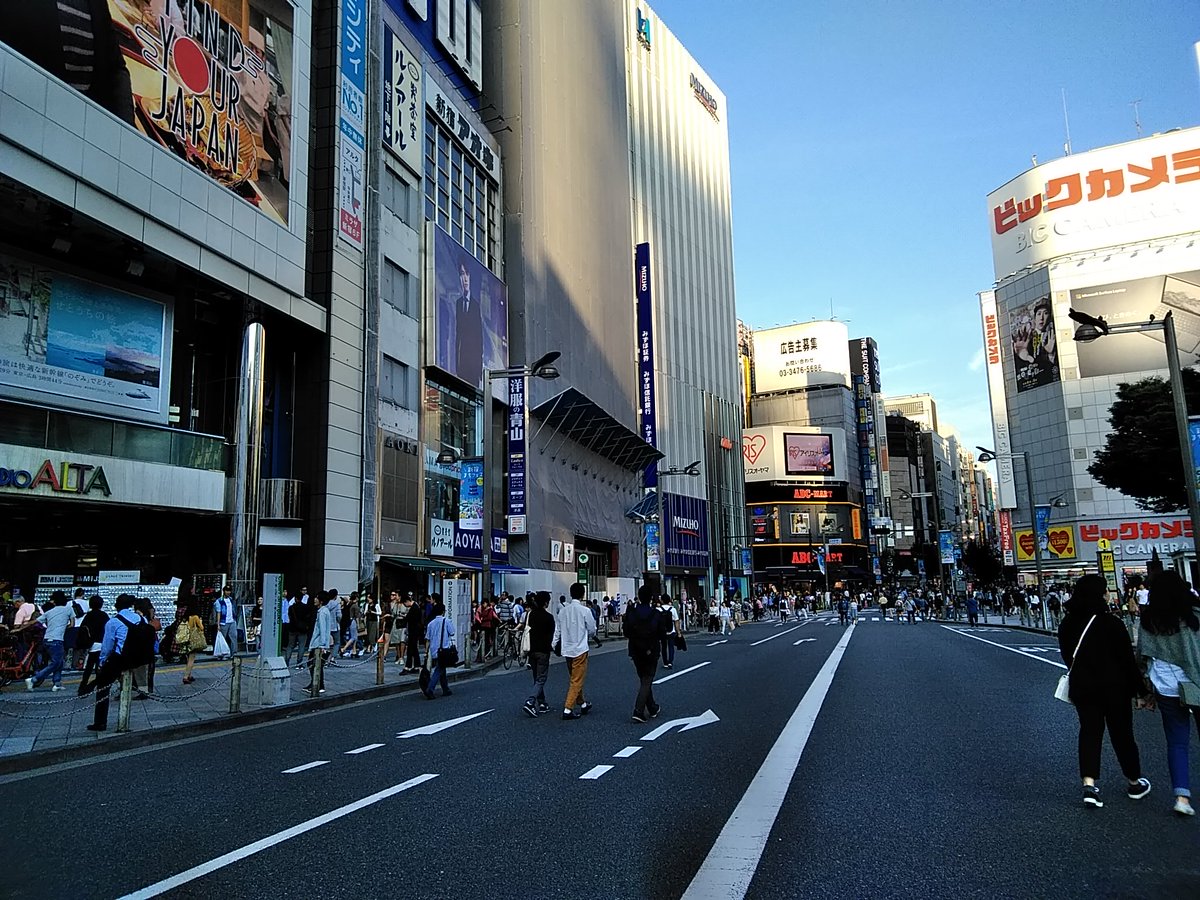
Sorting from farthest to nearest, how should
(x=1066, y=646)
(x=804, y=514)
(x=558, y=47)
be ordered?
(x=804, y=514)
(x=558, y=47)
(x=1066, y=646)

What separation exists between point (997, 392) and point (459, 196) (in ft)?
191

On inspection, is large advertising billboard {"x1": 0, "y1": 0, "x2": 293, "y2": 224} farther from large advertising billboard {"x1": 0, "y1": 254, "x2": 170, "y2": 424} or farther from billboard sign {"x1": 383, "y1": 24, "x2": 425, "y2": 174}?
billboard sign {"x1": 383, "y1": 24, "x2": 425, "y2": 174}

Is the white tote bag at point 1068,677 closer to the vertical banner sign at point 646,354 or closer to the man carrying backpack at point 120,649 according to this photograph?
the man carrying backpack at point 120,649

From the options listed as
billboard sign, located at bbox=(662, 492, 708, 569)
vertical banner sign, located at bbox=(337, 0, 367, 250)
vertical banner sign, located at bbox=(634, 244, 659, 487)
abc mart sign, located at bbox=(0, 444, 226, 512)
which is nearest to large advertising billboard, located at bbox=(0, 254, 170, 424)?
abc mart sign, located at bbox=(0, 444, 226, 512)

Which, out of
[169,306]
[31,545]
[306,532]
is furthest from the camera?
[306,532]

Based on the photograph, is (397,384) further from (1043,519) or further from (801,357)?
(801,357)

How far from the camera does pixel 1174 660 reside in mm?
6441

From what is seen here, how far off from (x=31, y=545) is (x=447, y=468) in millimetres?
15678

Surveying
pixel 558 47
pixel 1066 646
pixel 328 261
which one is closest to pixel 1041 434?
pixel 558 47

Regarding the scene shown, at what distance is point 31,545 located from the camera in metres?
23.0

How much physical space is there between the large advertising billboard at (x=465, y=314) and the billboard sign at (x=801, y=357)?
8850cm

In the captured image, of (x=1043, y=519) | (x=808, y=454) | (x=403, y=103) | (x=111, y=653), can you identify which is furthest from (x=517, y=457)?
(x=808, y=454)

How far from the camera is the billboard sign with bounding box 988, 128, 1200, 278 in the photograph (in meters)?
66.8

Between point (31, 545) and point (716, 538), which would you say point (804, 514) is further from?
point (31, 545)
